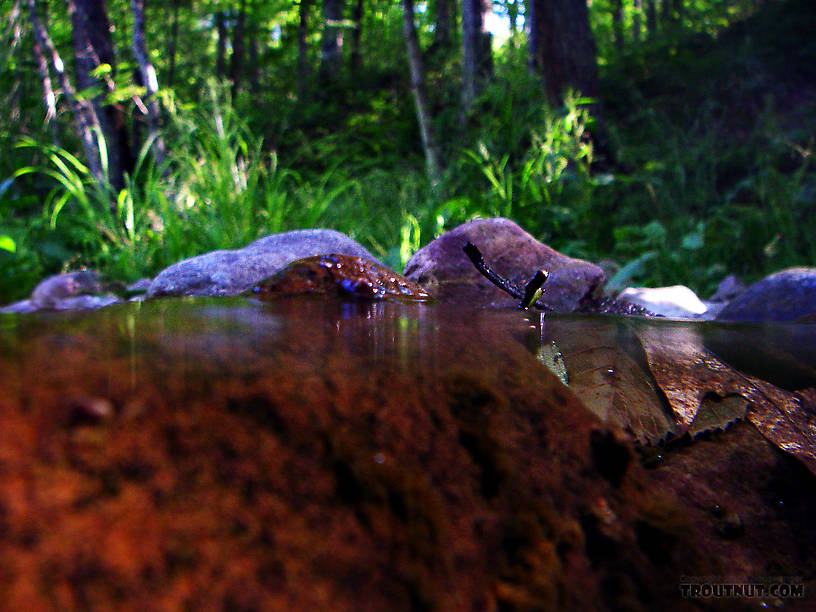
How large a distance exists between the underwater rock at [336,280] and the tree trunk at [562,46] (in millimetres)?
5118

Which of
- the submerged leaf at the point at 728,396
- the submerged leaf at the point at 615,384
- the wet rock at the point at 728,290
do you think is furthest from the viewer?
the wet rock at the point at 728,290

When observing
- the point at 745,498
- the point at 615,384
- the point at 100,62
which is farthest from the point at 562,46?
the point at 745,498

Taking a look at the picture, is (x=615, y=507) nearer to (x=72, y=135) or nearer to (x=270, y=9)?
(x=72, y=135)

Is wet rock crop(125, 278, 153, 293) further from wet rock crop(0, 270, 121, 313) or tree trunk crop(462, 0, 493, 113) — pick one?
tree trunk crop(462, 0, 493, 113)

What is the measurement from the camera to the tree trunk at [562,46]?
6.84m

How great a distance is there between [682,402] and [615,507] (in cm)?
66

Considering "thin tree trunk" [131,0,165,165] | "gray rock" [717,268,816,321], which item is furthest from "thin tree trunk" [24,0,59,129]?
"gray rock" [717,268,816,321]

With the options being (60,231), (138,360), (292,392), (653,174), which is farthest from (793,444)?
(653,174)

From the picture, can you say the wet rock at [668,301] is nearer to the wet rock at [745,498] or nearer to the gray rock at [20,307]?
the wet rock at [745,498]

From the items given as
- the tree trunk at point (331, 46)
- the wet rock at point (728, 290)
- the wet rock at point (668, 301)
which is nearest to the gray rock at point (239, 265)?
the wet rock at point (668, 301)

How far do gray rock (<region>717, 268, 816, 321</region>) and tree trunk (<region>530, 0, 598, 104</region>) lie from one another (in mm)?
4229

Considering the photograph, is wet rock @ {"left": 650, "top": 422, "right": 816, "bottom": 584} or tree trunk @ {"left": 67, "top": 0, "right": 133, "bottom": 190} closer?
wet rock @ {"left": 650, "top": 422, "right": 816, "bottom": 584}

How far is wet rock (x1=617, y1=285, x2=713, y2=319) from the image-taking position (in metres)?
3.18

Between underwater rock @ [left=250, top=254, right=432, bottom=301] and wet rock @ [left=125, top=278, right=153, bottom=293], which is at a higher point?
underwater rock @ [left=250, top=254, right=432, bottom=301]
